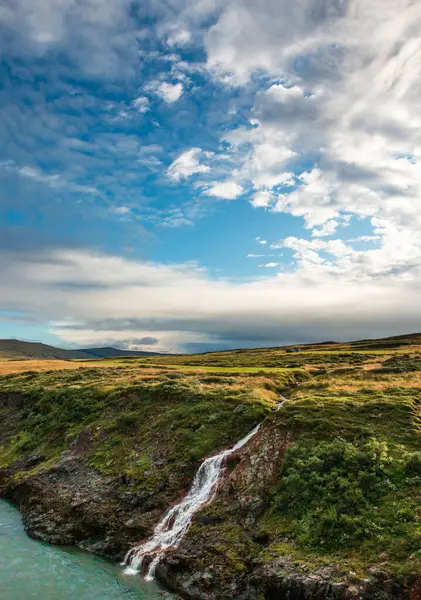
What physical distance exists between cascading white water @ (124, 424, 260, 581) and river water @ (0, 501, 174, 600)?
4.72 feet

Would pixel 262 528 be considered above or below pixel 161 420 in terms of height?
below

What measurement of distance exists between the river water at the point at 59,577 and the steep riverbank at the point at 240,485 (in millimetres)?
1419

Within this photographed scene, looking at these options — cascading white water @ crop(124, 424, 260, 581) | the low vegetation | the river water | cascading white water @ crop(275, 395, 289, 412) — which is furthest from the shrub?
cascading white water @ crop(275, 395, 289, 412)

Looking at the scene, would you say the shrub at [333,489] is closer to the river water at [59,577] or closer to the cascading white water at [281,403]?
the river water at [59,577]

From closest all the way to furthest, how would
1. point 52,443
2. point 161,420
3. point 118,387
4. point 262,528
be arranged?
point 262,528 < point 161,420 < point 52,443 < point 118,387

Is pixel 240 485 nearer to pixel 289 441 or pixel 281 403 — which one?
pixel 289 441

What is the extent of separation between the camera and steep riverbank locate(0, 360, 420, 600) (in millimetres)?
26812

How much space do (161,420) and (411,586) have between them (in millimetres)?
32729

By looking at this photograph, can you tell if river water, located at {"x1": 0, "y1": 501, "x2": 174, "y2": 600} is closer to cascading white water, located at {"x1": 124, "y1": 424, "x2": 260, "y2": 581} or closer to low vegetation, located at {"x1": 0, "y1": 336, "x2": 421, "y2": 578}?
cascading white water, located at {"x1": 124, "y1": 424, "x2": 260, "y2": 581}

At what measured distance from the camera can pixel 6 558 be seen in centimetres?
3316

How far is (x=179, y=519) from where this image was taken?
3553 centimetres

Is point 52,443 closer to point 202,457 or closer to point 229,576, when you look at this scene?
point 202,457

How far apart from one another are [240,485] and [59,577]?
51.2ft

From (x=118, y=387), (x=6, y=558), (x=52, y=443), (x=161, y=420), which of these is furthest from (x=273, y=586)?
(x=118, y=387)
